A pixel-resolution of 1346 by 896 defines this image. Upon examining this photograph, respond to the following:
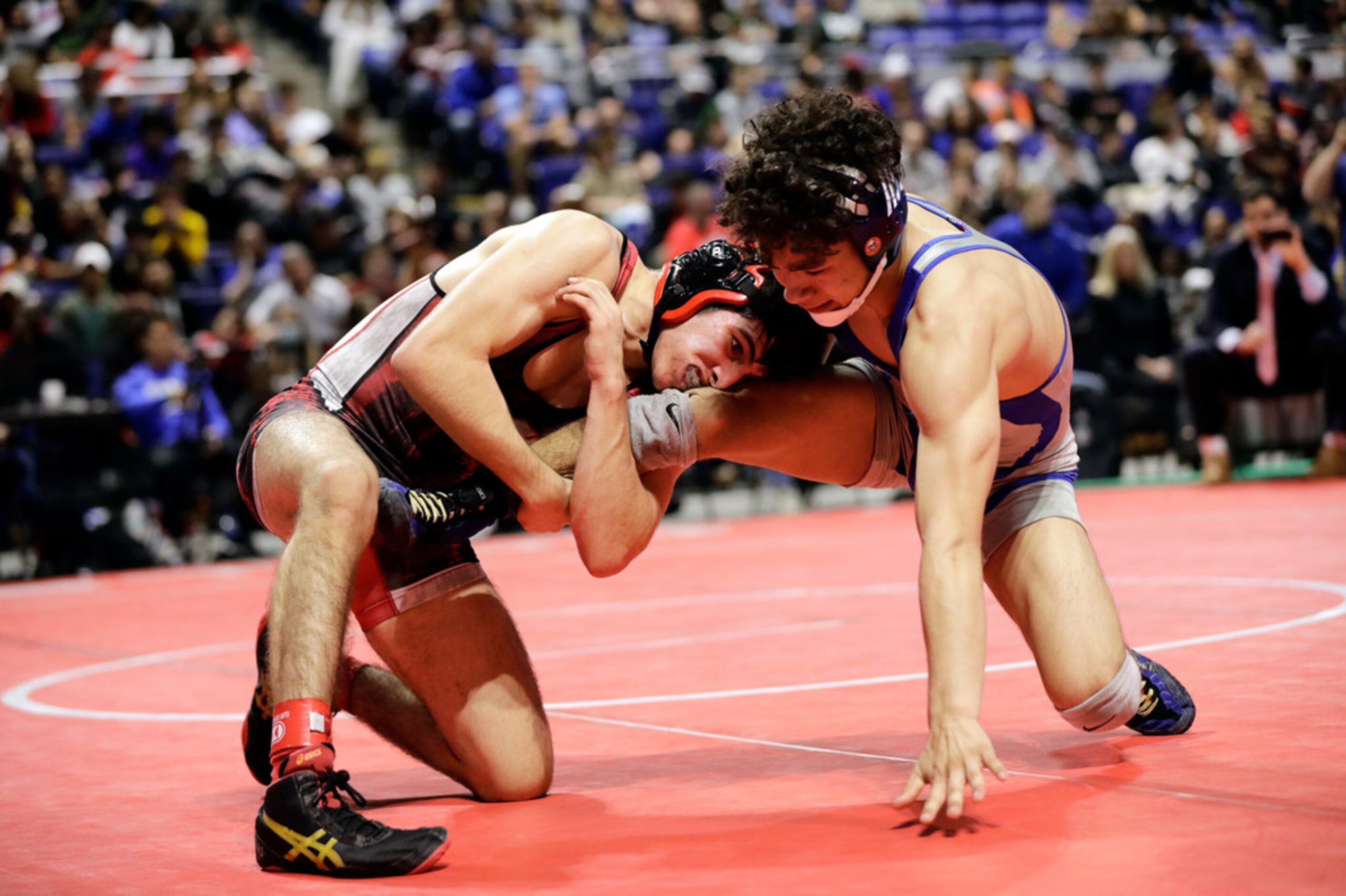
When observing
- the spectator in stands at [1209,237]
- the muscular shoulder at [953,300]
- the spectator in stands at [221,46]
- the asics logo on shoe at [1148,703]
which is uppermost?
the spectator in stands at [221,46]

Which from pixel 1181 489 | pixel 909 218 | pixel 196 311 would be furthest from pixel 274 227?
pixel 909 218

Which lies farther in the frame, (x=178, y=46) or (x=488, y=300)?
(x=178, y=46)

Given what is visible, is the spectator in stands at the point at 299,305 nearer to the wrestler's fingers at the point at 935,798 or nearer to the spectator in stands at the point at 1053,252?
the spectator in stands at the point at 1053,252

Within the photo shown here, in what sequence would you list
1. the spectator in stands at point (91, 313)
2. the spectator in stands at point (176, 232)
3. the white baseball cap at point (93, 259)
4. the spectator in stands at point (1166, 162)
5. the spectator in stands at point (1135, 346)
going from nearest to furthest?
the spectator in stands at point (91, 313) < the white baseball cap at point (93, 259) < the spectator in stands at point (1135, 346) < the spectator in stands at point (176, 232) < the spectator in stands at point (1166, 162)

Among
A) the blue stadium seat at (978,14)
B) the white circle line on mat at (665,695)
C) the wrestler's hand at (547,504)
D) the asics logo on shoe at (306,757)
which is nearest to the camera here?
the asics logo on shoe at (306,757)

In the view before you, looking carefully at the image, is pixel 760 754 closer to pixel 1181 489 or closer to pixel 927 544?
pixel 927 544

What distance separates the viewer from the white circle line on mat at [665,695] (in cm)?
419

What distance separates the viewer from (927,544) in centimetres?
Result: 270

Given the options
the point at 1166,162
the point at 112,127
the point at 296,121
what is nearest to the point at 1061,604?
the point at 112,127

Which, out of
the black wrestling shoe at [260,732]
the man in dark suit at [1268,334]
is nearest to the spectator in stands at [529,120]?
the man in dark suit at [1268,334]

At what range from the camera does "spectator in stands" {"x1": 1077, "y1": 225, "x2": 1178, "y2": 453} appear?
393 inches

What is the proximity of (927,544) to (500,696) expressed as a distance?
3.66 ft

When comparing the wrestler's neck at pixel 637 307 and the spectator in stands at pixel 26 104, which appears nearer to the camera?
the wrestler's neck at pixel 637 307

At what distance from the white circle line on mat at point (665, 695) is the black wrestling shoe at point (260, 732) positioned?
0.97 meters
